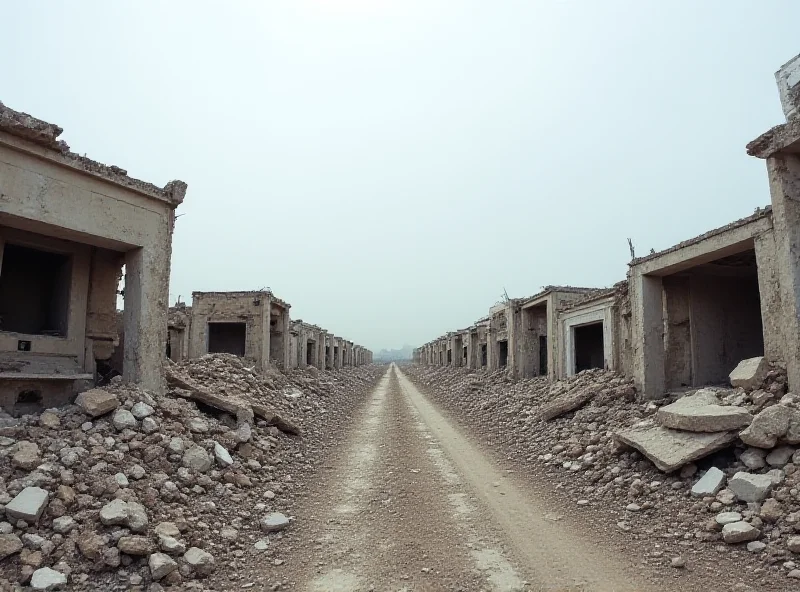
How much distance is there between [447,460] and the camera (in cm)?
942

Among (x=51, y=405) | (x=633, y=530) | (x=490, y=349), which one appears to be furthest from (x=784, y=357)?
(x=490, y=349)

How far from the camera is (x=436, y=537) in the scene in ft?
18.6

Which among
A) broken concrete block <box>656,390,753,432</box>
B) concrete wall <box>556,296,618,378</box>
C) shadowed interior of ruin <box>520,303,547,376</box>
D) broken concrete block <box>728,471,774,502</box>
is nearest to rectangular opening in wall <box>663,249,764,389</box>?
concrete wall <box>556,296,618,378</box>

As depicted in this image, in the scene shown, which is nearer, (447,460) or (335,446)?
(447,460)

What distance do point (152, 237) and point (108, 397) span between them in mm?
3129

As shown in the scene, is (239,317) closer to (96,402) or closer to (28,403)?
(28,403)

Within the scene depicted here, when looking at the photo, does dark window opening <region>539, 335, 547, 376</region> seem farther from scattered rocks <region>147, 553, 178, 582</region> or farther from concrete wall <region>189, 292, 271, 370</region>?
scattered rocks <region>147, 553, 178, 582</region>

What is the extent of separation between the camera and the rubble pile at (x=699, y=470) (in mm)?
4996

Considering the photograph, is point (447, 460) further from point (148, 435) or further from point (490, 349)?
point (490, 349)

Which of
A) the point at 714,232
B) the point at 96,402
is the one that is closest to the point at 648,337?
the point at 714,232

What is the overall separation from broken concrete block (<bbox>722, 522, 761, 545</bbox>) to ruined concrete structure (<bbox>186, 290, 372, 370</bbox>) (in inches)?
608

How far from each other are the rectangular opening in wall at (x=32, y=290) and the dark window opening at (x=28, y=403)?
5.39ft

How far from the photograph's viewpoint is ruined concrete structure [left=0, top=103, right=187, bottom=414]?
23.5ft

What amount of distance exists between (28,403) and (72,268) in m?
2.44
